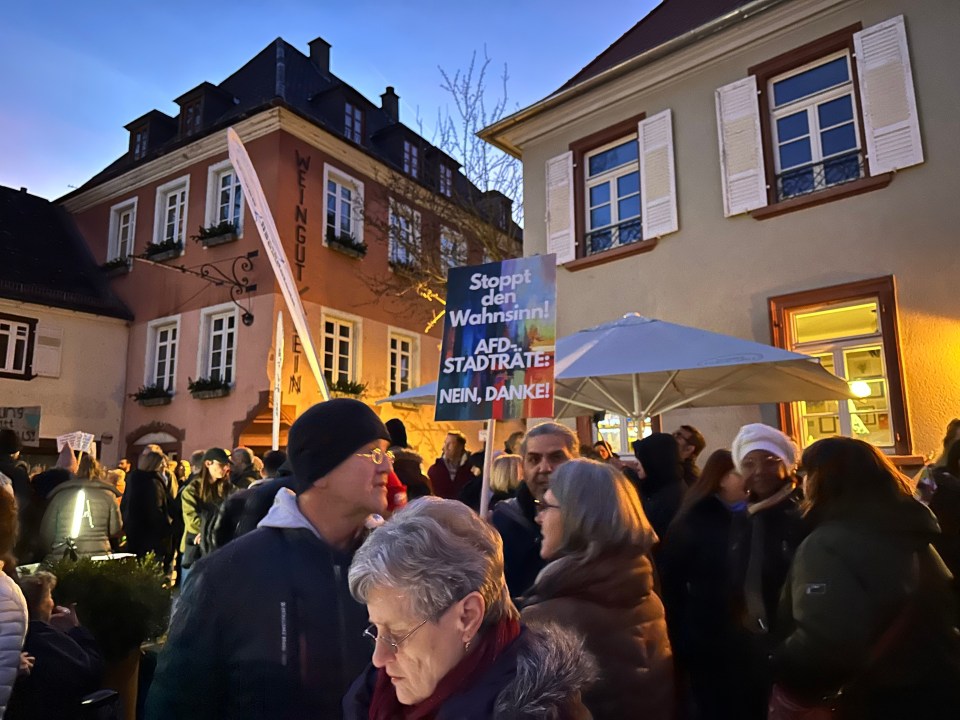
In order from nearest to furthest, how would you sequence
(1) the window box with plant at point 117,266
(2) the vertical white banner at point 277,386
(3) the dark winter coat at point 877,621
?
(3) the dark winter coat at point 877,621, (2) the vertical white banner at point 277,386, (1) the window box with plant at point 117,266

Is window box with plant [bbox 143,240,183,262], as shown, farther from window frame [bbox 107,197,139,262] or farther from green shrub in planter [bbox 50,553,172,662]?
green shrub in planter [bbox 50,553,172,662]

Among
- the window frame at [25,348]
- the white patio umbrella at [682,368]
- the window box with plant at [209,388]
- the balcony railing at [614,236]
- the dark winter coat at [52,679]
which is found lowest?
the dark winter coat at [52,679]

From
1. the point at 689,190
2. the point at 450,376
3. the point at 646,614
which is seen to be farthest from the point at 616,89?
the point at 646,614

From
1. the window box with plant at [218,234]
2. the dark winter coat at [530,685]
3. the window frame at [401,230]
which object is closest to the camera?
the dark winter coat at [530,685]

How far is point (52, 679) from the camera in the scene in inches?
91.7

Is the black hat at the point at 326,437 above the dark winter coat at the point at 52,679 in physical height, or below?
above

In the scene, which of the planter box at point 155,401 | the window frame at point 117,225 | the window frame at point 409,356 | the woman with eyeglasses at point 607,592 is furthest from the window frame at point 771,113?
the window frame at point 117,225

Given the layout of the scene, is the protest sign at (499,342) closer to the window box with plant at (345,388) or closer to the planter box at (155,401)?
the window box with plant at (345,388)

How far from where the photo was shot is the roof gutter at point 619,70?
8812 millimetres

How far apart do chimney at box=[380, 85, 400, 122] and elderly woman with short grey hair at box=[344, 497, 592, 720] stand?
21578mm

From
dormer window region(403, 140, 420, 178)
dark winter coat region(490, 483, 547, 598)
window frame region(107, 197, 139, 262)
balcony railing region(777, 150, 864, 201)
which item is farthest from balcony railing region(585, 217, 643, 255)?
window frame region(107, 197, 139, 262)

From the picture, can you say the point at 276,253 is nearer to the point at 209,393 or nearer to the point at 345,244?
the point at 209,393

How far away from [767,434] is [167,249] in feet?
51.6

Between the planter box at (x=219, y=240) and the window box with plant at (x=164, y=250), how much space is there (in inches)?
40.3
